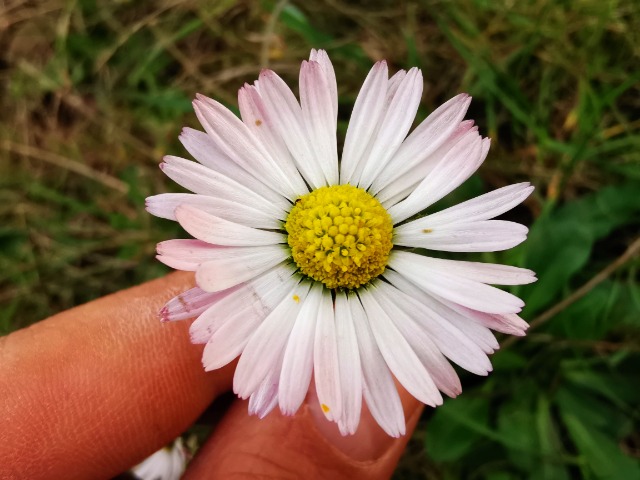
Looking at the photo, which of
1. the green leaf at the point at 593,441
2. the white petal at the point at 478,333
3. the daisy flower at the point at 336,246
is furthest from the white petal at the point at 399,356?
the green leaf at the point at 593,441

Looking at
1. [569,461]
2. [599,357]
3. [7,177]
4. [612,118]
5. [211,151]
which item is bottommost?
[569,461]

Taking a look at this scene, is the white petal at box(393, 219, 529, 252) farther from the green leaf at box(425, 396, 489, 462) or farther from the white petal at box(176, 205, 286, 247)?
the green leaf at box(425, 396, 489, 462)

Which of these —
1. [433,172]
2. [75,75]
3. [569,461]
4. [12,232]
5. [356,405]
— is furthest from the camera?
[75,75]

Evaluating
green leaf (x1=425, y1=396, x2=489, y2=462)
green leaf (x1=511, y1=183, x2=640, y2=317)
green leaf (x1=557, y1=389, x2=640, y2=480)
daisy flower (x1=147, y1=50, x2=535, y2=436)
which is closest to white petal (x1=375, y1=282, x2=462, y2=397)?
daisy flower (x1=147, y1=50, x2=535, y2=436)

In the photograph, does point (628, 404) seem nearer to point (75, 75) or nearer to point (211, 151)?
point (211, 151)

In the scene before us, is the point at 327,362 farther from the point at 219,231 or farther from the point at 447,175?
the point at 447,175

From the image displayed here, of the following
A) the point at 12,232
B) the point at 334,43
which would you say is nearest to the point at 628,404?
the point at 334,43

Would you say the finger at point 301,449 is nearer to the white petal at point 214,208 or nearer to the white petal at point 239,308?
the white petal at point 239,308
